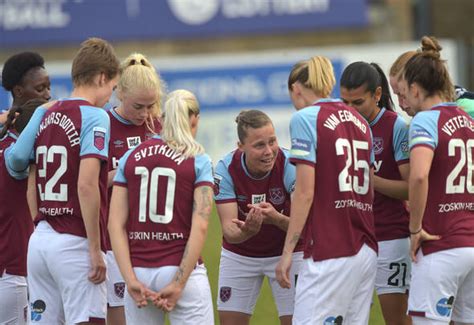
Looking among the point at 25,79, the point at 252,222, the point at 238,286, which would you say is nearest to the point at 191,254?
the point at 252,222

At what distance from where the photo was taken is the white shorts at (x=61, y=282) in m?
5.88

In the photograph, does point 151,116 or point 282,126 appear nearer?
point 151,116

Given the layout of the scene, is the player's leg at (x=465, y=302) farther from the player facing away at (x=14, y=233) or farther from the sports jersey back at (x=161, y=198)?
the player facing away at (x=14, y=233)

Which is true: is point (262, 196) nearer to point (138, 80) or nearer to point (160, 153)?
point (138, 80)

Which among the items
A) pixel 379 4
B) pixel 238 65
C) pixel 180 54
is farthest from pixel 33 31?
pixel 379 4

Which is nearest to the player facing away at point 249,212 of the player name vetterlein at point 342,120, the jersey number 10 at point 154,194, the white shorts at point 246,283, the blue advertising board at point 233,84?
the white shorts at point 246,283

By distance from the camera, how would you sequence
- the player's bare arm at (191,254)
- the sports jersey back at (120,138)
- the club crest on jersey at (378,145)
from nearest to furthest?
1. the player's bare arm at (191,254)
2. the club crest on jersey at (378,145)
3. the sports jersey back at (120,138)

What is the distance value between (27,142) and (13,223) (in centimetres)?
77

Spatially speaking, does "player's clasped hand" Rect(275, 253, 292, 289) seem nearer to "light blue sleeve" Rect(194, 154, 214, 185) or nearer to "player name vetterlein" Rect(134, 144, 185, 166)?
"light blue sleeve" Rect(194, 154, 214, 185)

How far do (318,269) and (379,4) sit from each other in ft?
67.6

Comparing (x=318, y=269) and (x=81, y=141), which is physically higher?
(x=81, y=141)

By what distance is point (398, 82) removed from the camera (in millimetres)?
6234

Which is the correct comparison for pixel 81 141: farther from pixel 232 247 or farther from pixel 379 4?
pixel 379 4

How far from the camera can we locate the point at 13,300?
6508 mm
